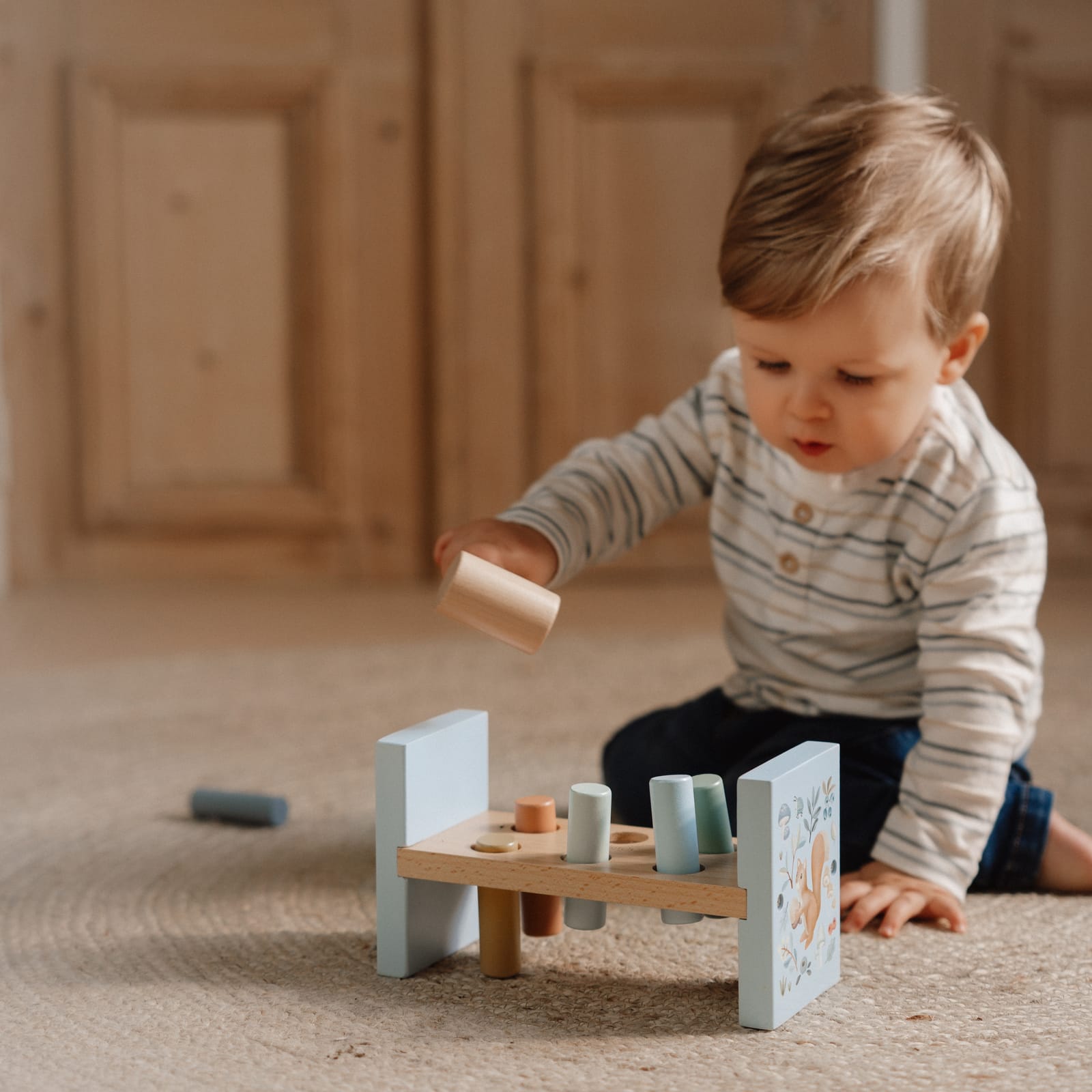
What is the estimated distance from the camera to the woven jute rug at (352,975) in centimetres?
55

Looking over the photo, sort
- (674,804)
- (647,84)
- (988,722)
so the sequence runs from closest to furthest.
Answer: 1. (674,804)
2. (988,722)
3. (647,84)

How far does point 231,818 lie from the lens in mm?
895

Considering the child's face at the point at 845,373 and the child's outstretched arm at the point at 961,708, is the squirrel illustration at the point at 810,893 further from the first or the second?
the child's face at the point at 845,373

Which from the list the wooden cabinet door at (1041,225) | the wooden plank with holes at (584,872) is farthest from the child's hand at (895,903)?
the wooden cabinet door at (1041,225)

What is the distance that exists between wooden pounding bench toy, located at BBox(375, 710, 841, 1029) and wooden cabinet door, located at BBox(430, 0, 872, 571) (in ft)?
3.82

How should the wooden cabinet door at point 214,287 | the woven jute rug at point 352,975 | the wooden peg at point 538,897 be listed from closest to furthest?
the woven jute rug at point 352,975
the wooden peg at point 538,897
the wooden cabinet door at point 214,287

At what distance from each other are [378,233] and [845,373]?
1203mm

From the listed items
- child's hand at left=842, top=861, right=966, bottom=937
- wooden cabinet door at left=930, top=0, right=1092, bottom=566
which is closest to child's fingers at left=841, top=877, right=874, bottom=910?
child's hand at left=842, top=861, right=966, bottom=937

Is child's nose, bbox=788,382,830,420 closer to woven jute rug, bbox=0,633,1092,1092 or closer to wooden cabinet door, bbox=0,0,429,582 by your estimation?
woven jute rug, bbox=0,633,1092,1092

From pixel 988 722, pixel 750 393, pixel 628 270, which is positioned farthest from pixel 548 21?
pixel 988 722

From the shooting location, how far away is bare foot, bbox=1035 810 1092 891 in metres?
0.77

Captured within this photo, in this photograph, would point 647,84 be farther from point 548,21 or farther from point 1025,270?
point 1025,270

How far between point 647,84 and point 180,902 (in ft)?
4.26

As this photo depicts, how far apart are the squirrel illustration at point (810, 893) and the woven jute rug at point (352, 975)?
3 cm
